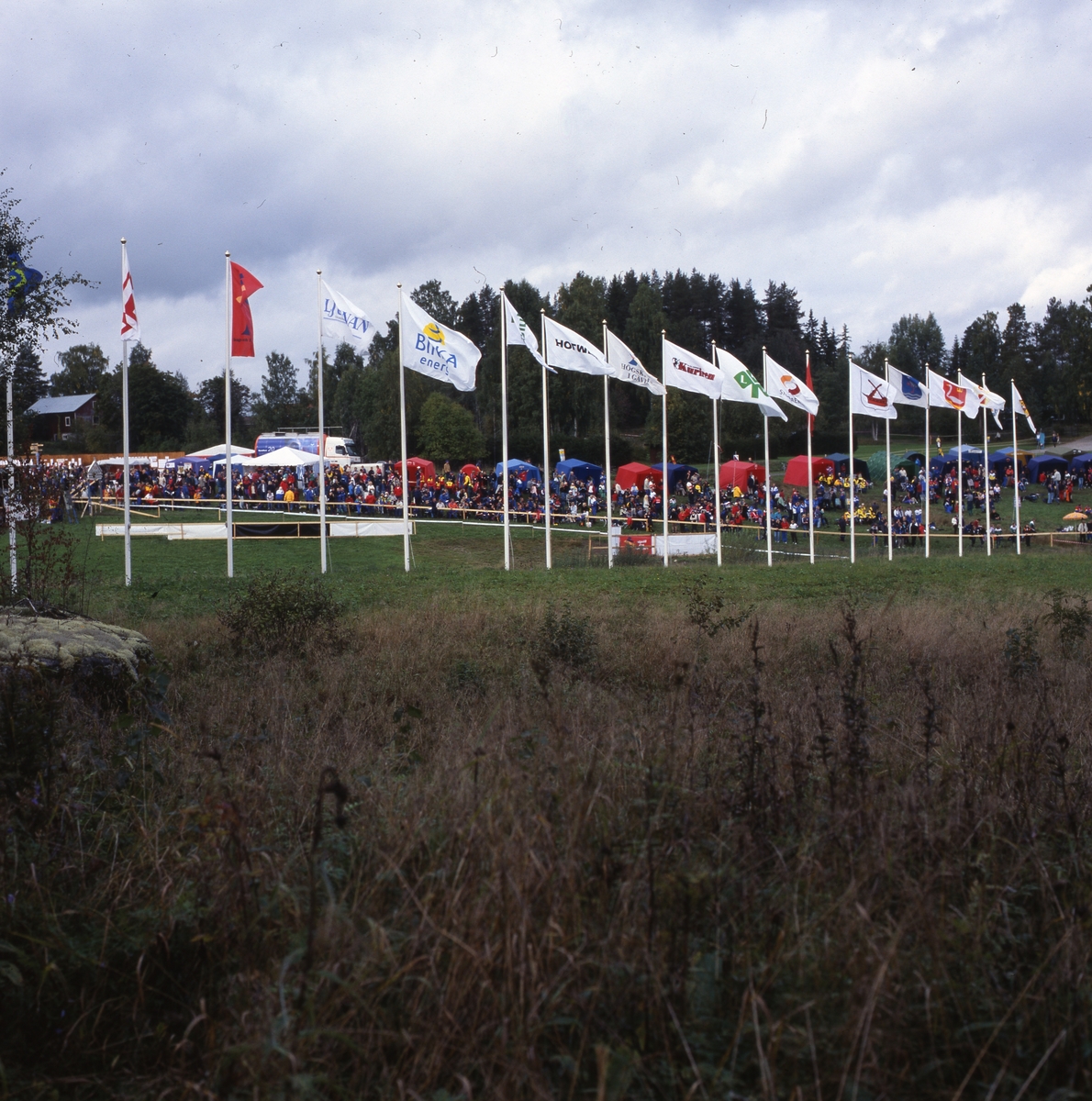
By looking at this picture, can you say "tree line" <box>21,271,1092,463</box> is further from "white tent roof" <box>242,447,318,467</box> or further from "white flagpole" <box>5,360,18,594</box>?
"white flagpole" <box>5,360,18,594</box>

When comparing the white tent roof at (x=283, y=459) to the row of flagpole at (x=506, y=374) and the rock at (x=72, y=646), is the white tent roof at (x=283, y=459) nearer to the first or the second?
the row of flagpole at (x=506, y=374)

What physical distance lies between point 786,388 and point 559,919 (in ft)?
89.2

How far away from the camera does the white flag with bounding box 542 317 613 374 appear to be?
2500 centimetres

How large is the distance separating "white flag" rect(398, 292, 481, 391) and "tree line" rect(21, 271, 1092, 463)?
2157 cm

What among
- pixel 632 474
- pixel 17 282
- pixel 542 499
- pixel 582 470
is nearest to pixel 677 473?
pixel 632 474

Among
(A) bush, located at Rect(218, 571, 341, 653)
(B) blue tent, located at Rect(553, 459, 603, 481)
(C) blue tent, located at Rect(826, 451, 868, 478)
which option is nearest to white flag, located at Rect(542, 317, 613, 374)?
(A) bush, located at Rect(218, 571, 341, 653)

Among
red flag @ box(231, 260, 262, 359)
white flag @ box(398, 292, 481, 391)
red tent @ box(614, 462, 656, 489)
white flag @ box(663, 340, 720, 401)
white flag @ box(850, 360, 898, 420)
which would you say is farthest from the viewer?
red tent @ box(614, 462, 656, 489)

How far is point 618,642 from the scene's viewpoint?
12.6m

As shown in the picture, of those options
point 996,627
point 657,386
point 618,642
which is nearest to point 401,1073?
point 618,642

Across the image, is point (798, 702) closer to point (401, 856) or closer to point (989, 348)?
point (401, 856)

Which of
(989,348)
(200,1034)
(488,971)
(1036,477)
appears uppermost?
(989,348)

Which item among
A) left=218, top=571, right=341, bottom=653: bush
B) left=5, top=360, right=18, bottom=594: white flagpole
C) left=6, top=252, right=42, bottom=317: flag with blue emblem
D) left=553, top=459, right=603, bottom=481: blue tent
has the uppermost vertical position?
left=553, top=459, right=603, bottom=481: blue tent

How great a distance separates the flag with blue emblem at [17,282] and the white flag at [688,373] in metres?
17.0

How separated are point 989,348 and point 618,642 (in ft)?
327
